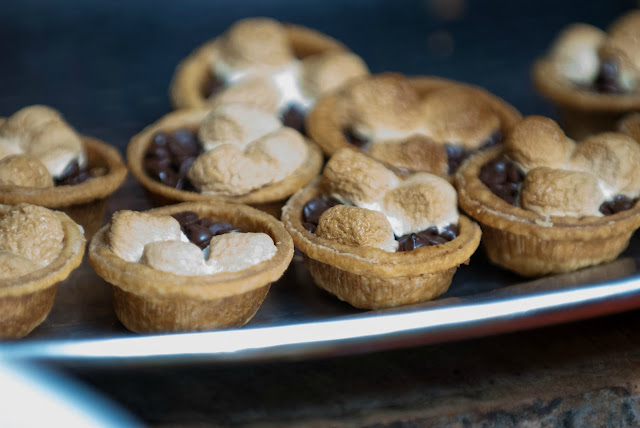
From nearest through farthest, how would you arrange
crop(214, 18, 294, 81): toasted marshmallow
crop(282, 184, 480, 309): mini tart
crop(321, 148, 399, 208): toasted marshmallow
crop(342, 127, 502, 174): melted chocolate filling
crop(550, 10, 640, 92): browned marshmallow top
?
1. crop(282, 184, 480, 309): mini tart
2. crop(321, 148, 399, 208): toasted marshmallow
3. crop(342, 127, 502, 174): melted chocolate filling
4. crop(550, 10, 640, 92): browned marshmallow top
5. crop(214, 18, 294, 81): toasted marshmallow

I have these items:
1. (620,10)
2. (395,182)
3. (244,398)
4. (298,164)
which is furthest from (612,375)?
(620,10)

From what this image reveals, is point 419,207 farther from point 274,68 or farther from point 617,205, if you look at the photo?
point 274,68

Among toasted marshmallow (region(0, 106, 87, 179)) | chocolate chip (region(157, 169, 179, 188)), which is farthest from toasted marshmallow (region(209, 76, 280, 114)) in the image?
toasted marshmallow (region(0, 106, 87, 179))

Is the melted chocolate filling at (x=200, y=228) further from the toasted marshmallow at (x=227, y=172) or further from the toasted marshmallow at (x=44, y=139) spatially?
the toasted marshmallow at (x=44, y=139)

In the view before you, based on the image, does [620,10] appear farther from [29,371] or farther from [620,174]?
[29,371]

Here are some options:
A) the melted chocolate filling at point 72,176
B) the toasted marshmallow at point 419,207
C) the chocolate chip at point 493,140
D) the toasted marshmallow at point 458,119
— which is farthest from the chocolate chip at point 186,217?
the chocolate chip at point 493,140

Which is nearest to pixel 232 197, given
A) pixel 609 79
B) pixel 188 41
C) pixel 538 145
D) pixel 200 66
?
pixel 538 145

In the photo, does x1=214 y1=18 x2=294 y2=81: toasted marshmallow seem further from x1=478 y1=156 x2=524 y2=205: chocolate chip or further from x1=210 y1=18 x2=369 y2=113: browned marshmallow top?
x1=478 y1=156 x2=524 y2=205: chocolate chip
